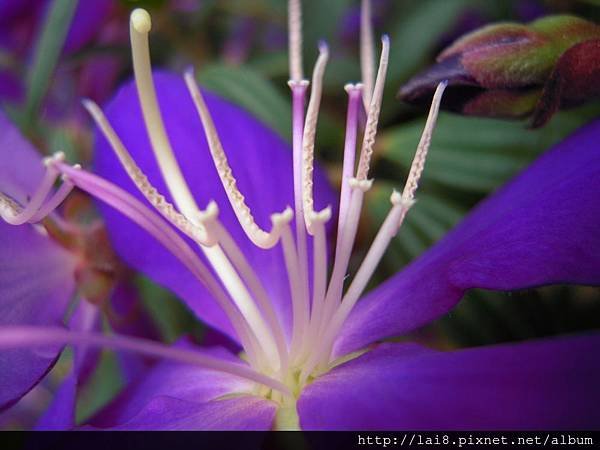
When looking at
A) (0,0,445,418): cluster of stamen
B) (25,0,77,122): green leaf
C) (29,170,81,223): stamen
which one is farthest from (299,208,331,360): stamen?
(25,0,77,122): green leaf

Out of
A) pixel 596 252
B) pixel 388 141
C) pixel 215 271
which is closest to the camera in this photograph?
pixel 596 252

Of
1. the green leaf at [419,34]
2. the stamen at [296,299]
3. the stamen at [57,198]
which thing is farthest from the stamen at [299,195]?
the green leaf at [419,34]

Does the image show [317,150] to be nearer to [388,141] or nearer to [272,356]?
[388,141]

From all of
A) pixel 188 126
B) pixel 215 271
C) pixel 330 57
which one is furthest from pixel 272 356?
pixel 330 57

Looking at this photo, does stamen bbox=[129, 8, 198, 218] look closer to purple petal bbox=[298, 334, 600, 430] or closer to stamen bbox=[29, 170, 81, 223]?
stamen bbox=[29, 170, 81, 223]

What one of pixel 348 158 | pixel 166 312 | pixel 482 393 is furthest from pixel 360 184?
pixel 166 312
